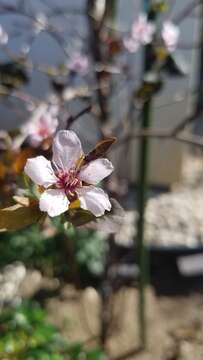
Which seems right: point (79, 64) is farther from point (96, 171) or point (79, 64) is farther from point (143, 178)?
point (96, 171)

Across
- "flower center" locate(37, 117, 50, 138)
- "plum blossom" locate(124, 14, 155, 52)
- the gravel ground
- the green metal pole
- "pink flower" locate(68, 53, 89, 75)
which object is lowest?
the gravel ground

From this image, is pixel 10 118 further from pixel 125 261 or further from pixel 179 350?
pixel 179 350

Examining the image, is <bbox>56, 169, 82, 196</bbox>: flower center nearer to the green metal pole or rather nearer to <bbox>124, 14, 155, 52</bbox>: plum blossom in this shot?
the green metal pole

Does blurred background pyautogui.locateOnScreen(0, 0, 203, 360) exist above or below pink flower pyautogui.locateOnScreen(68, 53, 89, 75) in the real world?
below

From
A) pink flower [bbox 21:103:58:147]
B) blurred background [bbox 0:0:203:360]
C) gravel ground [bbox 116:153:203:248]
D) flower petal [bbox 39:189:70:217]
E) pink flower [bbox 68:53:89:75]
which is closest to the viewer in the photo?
flower petal [bbox 39:189:70:217]

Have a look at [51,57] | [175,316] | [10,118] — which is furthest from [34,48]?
[175,316]

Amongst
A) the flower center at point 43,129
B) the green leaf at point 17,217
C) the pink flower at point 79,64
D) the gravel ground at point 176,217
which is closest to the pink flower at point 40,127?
the flower center at point 43,129

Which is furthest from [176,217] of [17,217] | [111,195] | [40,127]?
[17,217]

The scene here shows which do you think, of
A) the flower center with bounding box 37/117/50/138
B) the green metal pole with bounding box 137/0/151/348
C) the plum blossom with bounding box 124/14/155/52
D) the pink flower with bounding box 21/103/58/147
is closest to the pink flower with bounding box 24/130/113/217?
the pink flower with bounding box 21/103/58/147
